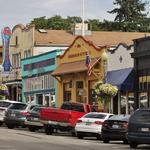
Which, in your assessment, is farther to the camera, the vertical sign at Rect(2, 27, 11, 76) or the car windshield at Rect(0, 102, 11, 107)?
the vertical sign at Rect(2, 27, 11, 76)

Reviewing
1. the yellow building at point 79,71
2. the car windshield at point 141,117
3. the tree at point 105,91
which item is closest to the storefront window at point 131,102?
the tree at point 105,91

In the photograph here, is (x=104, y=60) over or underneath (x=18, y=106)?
over

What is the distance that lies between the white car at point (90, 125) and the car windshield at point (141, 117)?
5.20m

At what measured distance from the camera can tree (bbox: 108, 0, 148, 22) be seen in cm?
9069

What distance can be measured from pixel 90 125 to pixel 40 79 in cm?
2906

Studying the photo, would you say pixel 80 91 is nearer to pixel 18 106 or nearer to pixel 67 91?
pixel 67 91

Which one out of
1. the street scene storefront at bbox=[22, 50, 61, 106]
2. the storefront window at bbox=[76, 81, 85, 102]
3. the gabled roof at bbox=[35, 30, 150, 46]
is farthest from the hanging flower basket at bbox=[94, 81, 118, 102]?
the gabled roof at bbox=[35, 30, 150, 46]

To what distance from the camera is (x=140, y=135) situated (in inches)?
901

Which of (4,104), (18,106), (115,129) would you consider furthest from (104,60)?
(115,129)

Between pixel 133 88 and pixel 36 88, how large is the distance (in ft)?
67.0

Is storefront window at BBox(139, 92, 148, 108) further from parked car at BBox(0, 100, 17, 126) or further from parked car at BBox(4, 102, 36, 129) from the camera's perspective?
parked car at BBox(0, 100, 17, 126)

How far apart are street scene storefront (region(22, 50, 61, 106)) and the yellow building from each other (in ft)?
5.37

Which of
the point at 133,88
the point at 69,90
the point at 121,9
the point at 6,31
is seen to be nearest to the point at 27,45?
the point at 6,31

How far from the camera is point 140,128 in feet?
75.3
